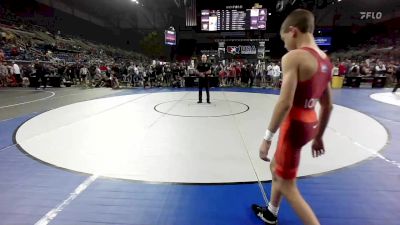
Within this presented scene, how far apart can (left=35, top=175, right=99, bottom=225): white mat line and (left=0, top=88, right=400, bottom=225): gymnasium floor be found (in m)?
0.01

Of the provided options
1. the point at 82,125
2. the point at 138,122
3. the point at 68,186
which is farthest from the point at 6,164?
the point at 138,122

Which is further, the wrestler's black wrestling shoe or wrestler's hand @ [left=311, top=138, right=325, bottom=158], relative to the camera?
the wrestler's black wrestling shoe

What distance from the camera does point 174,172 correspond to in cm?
364

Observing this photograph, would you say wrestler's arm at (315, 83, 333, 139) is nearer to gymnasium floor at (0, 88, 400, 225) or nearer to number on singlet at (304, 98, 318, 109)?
number on singlet at (304, 98, 318, 109)

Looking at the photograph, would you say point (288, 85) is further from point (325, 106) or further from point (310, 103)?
point (325, 106)

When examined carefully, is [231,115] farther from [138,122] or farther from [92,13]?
[92,13]

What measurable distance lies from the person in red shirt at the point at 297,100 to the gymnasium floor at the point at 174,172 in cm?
74

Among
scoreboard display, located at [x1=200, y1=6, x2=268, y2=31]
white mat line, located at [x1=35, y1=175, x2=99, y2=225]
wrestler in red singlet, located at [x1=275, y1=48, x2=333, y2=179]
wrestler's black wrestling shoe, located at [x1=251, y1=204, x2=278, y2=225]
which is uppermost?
scoreboard display, located at [x1=200, y1=6, x2=268, y2=31]

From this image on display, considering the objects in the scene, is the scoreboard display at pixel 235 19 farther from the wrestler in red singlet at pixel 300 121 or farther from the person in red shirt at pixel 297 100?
the wrestler in red singlet at pixel 300 121

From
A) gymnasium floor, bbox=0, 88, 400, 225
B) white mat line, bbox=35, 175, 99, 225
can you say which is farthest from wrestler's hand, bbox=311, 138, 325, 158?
white mat line, bbox=35, 175, 99, 225

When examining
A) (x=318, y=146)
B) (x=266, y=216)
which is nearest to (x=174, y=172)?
(x=266, y=216)

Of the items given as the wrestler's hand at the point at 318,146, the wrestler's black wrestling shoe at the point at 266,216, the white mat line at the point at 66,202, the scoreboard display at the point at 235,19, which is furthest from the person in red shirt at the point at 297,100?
the scoreboard display at the point at 235,19

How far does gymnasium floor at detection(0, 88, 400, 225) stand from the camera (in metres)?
2.73

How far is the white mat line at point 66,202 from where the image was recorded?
260 cm
